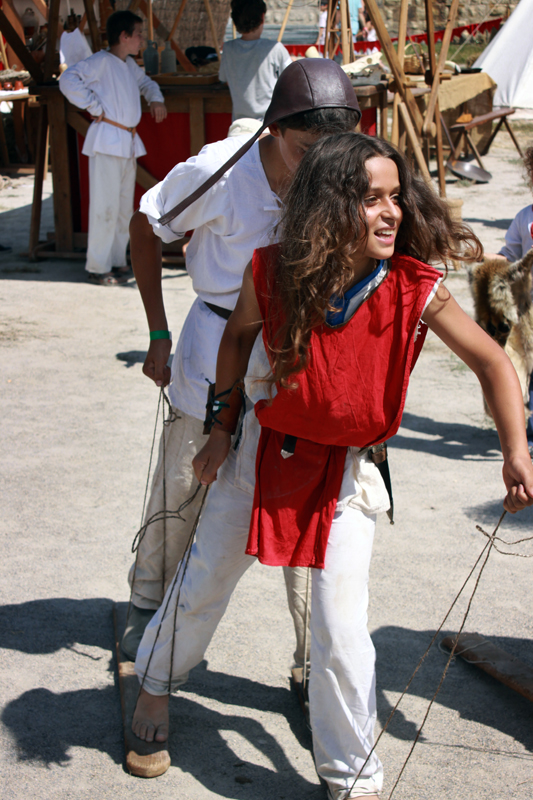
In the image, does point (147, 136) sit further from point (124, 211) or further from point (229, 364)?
point (229, 364)

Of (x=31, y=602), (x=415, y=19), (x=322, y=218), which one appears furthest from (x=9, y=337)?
(x=415, y=19)

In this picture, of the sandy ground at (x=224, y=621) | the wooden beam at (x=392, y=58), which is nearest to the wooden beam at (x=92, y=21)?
the wooden beam at (x=392, y=58)

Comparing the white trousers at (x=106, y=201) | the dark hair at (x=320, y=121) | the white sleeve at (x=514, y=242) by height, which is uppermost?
the dark hair at (x=320, y=121)

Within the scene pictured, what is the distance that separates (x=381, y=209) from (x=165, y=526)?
3.97ft

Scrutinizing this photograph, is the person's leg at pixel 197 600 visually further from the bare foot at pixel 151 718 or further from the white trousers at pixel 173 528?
the white trousers at pixel 173 528

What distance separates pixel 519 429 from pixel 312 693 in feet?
2.55

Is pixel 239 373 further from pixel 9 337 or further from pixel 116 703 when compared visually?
pixel 9 337

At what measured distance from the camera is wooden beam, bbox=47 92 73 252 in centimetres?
752

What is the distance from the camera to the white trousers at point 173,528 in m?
2.26

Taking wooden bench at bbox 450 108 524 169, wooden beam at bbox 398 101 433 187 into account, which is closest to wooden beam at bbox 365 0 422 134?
wooden beam at bbox 398 101 433 187

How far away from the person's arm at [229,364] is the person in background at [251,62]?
17.4 ft

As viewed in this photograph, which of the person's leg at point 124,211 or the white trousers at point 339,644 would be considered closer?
the white trousers at point 339,644

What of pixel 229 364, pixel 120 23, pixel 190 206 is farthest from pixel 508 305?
pixel 120 23

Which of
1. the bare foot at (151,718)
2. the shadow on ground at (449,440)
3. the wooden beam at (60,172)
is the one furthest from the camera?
the wooden beam at (60,172)
